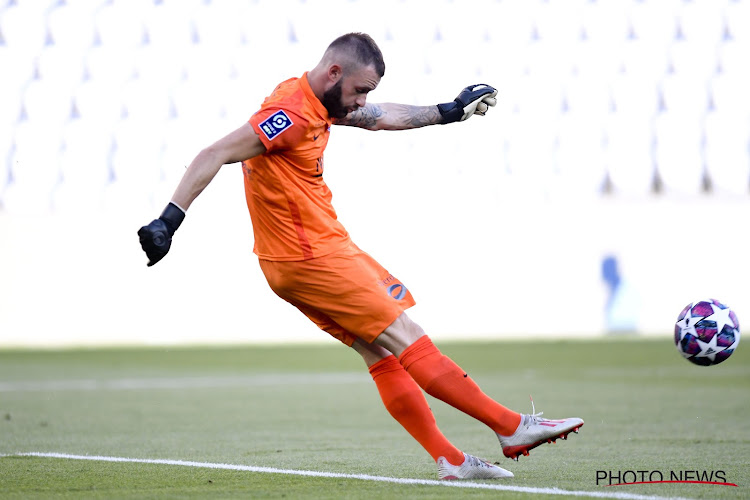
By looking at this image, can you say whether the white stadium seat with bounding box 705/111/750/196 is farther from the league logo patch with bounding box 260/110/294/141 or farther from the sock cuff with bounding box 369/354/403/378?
the league logo patch with bounding box 260/110/294/141

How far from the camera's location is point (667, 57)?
27.6m

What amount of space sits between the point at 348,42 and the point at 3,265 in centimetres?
2009

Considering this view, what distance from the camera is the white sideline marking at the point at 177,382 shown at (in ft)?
39.4

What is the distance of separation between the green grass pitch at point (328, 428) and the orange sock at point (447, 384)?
275 mm

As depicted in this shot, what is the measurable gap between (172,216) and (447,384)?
1.39 meters

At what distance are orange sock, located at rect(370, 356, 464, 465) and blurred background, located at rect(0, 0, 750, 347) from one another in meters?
18.4

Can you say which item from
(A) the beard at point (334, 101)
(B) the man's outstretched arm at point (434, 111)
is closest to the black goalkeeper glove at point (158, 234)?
(A) the beard at point (334, 101)

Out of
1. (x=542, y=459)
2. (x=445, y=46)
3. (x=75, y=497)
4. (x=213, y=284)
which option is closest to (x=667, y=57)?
(x=445, y=46)

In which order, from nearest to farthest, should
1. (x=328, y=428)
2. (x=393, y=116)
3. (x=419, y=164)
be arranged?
(x=393, y=116) < (x=328, y=428) < (x=419, y=164)

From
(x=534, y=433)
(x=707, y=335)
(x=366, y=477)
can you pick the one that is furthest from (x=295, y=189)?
(x=707, y=335)

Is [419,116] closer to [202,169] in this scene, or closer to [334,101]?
[334,101]

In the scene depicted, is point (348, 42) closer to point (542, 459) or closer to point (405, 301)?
point (405, 301)

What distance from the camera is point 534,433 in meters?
4.58

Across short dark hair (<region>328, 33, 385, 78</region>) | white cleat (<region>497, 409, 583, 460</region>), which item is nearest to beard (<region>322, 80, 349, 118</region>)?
short dark hair (<region>328, 33, 385, 78</region>)
